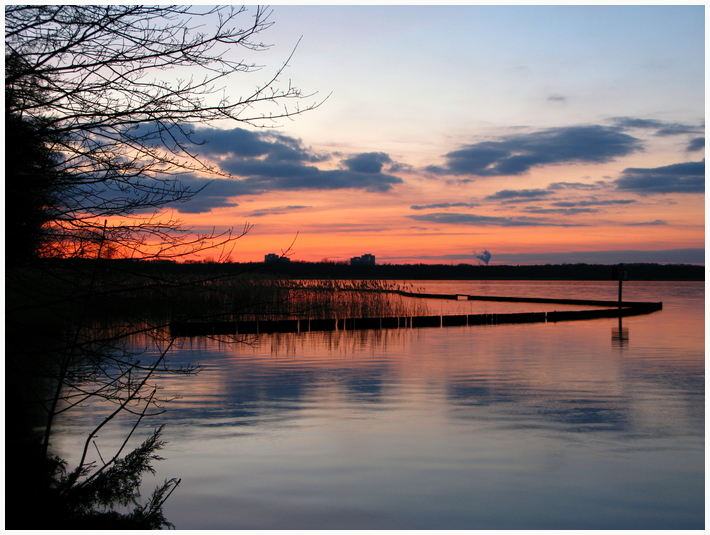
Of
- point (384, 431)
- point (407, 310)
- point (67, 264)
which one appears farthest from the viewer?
point (407, 310)

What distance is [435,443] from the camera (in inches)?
231

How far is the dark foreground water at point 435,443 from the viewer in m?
4.39

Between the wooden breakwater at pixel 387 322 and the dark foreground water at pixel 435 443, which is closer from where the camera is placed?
the dark foreground water at pixel 435 443

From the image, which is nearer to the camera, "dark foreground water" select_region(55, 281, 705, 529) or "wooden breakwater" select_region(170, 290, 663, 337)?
"dark foreground water" select_region(55, 281, 705, 529)

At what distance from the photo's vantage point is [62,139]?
3.77 m

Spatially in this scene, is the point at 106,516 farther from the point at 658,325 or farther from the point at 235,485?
the point at 658,325

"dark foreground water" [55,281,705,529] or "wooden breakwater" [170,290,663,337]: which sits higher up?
"wooden breakwater" [170,290,663,337]

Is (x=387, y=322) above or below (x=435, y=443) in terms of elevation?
Answer: above

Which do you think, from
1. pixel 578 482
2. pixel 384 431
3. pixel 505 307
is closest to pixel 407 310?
pixel 505 307

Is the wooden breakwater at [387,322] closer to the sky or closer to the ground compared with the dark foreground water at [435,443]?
closer to the sky

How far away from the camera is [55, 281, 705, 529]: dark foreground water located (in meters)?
4.39

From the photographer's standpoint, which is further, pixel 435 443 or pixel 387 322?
pixel 387 322

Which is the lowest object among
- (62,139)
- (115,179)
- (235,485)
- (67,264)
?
(235,485)

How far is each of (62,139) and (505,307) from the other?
81.1 feet
